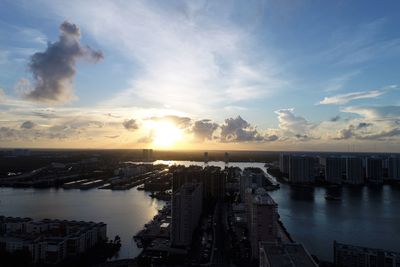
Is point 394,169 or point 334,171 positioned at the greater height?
point 394,169

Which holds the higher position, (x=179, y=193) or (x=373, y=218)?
(x=179, y=193)

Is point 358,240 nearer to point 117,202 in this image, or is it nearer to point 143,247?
point 143,247

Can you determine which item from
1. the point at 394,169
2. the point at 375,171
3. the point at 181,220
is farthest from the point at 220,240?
the point at 394,169

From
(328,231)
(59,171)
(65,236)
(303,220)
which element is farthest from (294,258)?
(59,171)

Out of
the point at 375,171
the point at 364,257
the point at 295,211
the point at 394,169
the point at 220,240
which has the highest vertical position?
the point at 394,169

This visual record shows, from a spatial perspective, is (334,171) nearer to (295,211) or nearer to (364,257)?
(295,211)

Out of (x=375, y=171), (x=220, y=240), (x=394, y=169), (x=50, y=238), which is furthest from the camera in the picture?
(x=394, y=169)

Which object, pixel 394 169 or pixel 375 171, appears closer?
pixel 375 171
